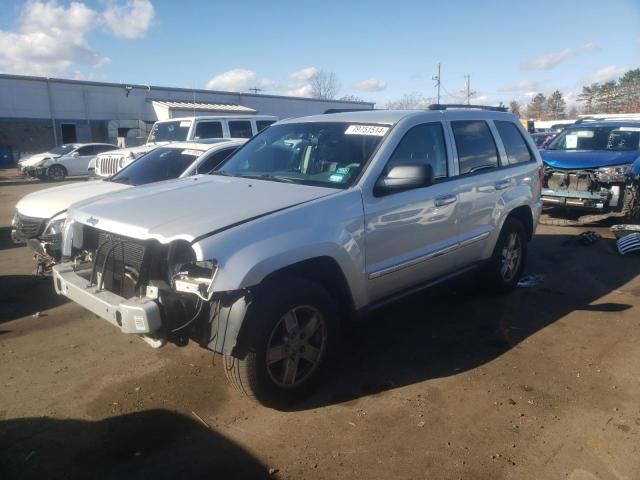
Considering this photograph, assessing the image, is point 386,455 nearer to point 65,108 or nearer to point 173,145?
point 173,145

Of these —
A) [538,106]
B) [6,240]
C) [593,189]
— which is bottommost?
[6,240]

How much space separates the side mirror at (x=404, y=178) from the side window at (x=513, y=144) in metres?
2.08

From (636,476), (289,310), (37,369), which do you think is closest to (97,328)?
(37,369)

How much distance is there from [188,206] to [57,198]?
3.68 m

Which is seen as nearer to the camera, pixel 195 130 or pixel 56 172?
pixel 195 130

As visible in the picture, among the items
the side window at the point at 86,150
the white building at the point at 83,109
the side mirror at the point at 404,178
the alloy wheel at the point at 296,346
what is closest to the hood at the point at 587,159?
the side mirror at the point at 404,178

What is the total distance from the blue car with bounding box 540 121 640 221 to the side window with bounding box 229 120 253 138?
255 inches

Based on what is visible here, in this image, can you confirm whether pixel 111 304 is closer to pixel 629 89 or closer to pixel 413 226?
pixel 413 226

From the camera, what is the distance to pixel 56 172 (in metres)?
21.0

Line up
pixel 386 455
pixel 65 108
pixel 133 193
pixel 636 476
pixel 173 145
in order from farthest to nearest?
pixel 65 108 < pixel 173 145 < pixel 133 193 < pixel 386 455 < pixel 636 476

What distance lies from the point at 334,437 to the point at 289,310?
82cm

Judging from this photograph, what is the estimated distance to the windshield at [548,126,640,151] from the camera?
9.53 m

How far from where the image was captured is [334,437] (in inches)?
120

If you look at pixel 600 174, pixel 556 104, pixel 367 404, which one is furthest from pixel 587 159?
pixel 556 104
